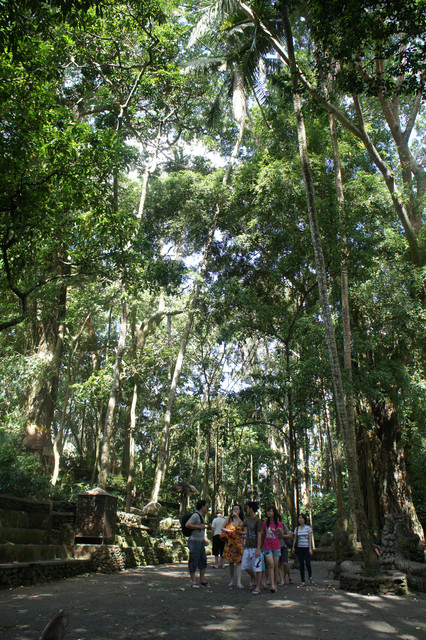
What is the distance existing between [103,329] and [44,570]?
61.2ft

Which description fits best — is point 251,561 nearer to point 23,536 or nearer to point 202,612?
point 202,612

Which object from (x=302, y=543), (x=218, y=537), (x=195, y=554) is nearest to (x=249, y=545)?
(x=195, y=554)

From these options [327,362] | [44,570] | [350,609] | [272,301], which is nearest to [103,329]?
[272,301]

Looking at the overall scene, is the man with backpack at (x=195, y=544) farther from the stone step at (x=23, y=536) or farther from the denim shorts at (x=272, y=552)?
the stone step at (x=23, y=536)

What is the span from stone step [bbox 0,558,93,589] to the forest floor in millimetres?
229

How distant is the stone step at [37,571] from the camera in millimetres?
6297

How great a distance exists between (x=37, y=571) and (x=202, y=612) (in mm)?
3615

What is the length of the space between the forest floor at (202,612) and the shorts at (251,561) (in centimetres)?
38

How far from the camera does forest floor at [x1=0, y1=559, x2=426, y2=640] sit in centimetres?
384

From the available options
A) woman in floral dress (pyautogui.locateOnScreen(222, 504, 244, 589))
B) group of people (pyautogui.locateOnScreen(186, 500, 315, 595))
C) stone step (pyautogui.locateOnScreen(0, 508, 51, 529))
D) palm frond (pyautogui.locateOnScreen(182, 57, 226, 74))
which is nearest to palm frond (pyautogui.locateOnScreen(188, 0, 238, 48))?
palm frond (pyautogui.locateOnScreen(182, 57, 226, 74))

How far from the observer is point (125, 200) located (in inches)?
674

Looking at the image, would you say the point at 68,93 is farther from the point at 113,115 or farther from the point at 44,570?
the point at 44,570

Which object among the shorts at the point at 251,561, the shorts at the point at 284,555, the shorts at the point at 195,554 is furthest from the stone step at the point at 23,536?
the shorts at the point at 284,555

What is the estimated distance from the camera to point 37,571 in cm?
697
